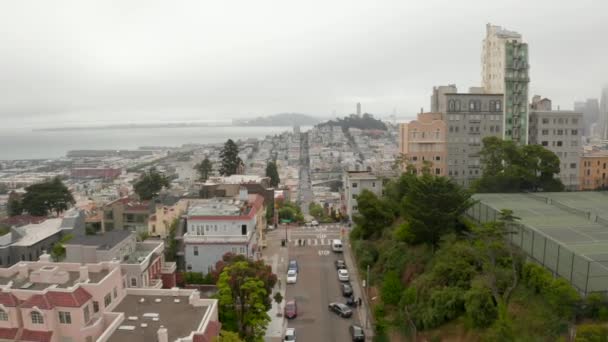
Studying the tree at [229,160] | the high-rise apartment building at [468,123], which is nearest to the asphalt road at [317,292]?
the high-rise apartment building at [468,123]

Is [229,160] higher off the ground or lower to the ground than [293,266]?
higher

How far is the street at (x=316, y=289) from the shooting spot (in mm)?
20734

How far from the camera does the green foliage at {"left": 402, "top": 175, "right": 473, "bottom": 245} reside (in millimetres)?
21531

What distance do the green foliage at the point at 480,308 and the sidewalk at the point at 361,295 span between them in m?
5.45

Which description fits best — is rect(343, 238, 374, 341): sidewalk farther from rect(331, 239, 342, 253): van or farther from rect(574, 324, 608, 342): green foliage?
rect(574, 324, 608, 342): green foliage

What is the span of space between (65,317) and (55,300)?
65cm

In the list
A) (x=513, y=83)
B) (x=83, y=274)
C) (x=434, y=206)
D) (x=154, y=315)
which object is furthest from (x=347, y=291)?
(x=513, y=83)

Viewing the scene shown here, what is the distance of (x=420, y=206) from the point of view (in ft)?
71.8

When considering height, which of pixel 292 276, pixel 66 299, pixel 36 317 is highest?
pixel 66 299

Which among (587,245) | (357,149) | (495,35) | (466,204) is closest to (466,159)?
(495,35)

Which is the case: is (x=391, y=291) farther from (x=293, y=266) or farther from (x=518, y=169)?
(x=518, y=169)

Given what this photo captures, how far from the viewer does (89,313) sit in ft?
50.5

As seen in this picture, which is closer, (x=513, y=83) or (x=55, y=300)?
(x=55, y=300)

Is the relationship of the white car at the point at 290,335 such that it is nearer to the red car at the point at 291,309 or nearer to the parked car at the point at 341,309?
the red car at the point at 291,309
